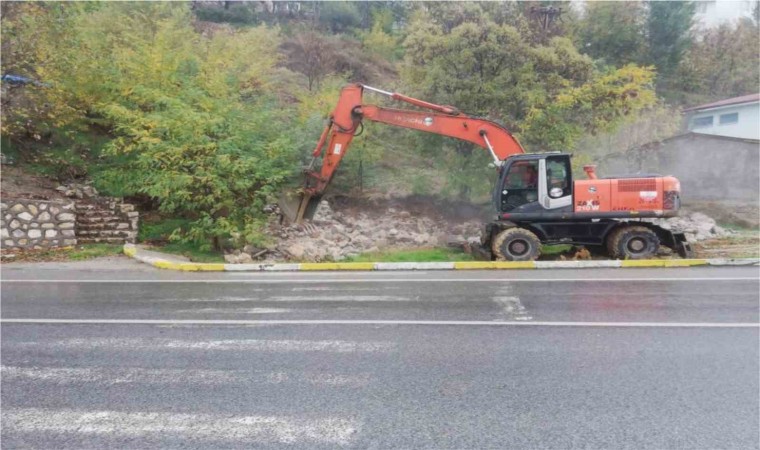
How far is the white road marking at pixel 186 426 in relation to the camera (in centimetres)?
391

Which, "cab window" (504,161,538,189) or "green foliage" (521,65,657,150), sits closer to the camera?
"cab window" (504,161,538,189)

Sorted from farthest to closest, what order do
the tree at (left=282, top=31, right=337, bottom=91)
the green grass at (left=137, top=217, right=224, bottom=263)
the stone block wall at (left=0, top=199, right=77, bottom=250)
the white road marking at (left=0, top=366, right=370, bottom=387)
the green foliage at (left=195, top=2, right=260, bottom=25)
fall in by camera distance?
the green foliage at (left=195, top=2, right=260, bottom=25) → the tree at (left=282, top=31, right=337, bottom=91) → the green grass at (left=137, top=217, right=224, bottom=263) → the stone block wall at (left=0, top=199, right=77, bottom=250) → the white road marking at (left=0, top=366, right=370, bottom=387)

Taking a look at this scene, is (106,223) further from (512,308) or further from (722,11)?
(722,11)

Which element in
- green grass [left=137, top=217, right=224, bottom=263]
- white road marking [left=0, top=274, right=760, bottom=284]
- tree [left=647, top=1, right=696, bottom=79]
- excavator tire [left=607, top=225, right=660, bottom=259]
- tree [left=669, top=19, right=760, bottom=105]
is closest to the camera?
white road marking [left=0, top=274, right=760, bottom=284]

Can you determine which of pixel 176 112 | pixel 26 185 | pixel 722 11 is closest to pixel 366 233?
pixel 176 112

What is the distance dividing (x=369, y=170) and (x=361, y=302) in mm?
12244

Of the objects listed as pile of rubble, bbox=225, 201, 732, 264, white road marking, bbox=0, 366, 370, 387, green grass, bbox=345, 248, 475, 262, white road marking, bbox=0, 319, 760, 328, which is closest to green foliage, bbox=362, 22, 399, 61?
pile of rubble, bbox=225, 201, 732, 264

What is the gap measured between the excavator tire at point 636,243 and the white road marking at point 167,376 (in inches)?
378

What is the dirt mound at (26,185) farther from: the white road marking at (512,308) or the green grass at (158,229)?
the white road marking at (512,308)

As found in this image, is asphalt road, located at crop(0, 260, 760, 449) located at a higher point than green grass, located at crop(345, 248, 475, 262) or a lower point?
lower

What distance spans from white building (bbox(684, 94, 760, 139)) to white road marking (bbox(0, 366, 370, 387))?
3254cm

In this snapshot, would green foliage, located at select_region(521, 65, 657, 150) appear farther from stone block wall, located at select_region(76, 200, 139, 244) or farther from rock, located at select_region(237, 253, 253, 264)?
stone block wall, located at select_region(76, 200, 139, 244)

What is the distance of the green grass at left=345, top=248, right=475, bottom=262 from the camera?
13.4m

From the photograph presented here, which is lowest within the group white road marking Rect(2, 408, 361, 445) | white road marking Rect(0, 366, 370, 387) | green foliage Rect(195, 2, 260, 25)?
white road marking Rect(2, 408, 361, 445)
